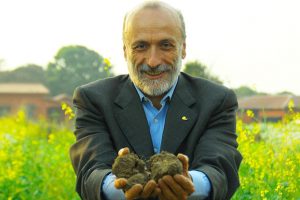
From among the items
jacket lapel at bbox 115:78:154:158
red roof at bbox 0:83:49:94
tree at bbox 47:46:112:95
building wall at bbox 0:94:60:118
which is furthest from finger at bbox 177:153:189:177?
tree at bbox 47:46:112:95

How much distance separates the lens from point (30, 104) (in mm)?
53906

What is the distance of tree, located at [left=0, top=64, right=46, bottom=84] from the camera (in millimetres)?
64000

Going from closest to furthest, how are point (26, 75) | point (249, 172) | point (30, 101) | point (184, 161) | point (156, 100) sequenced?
point (184, 161) → point (156, 100) → point (249, 172) → point (30, 101) → point (26, 75)

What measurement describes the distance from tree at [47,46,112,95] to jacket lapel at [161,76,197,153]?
57.4 meters

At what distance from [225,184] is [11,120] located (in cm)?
1342

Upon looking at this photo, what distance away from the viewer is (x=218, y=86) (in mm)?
3482

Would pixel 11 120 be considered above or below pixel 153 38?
below

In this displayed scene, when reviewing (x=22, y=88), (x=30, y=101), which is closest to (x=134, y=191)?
(x=30, y=101)

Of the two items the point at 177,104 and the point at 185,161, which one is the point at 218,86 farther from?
the point at 185,161

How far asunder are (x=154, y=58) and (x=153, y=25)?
0.17 meters

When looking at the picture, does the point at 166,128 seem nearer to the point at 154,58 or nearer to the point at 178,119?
the point at 178,119

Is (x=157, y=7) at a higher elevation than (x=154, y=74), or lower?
higher

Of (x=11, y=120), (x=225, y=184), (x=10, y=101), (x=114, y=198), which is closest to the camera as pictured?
(x=114, y=198)

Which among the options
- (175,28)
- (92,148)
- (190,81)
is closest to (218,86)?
(190,81)
